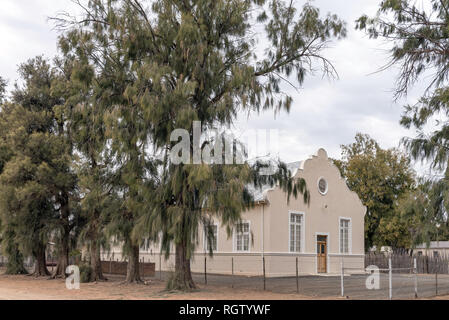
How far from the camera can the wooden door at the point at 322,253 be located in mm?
27922

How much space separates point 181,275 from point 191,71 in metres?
6.98

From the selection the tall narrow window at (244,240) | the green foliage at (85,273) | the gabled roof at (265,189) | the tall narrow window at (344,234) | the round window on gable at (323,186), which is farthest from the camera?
the tall narrow window at (344,234)

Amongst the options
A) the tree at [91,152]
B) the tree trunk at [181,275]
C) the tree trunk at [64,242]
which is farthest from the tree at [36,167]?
the tree trunk at [181,275]

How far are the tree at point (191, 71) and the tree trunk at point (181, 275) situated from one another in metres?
0.03

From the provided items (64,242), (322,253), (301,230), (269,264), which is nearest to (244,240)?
(269,264)

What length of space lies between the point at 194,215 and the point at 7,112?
1468 centimetres

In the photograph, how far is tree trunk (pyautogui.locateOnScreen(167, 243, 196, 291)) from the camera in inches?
654

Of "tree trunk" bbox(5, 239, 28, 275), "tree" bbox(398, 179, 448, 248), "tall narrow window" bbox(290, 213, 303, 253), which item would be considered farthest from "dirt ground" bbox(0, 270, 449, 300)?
"tree trunk" bbox(5, 239, 28, 275)

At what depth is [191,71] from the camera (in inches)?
630

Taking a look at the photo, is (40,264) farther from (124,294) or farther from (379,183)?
(379,183)

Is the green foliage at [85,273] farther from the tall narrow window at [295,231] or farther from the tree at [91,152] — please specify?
the tall narrow window at [295,231]

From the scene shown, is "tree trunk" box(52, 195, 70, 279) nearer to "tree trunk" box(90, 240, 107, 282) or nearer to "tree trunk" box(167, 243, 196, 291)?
"tree trunk" box(90, 240, 107, 282)

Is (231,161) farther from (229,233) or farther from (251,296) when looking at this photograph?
(251,296)

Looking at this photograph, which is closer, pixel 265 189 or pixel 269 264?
pixel 269 264
